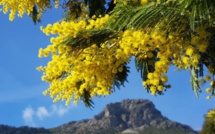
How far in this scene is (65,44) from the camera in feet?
15.8

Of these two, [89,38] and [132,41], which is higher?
[89,38]

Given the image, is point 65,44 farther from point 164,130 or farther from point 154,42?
point 164,130

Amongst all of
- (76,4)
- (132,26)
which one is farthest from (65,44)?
(76,4)

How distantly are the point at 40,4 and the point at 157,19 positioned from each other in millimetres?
6129

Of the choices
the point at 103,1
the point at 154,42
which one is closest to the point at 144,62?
the point at 103,1

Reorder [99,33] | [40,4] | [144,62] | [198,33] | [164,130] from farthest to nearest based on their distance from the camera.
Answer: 1. [164,130]
2. [40,4]
3. [144,62]
4. [99,33]
5. [198,33]

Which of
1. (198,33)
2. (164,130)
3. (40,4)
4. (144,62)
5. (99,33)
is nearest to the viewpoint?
(198,33)

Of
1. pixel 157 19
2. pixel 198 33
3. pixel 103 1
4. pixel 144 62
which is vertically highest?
pixel 103 1

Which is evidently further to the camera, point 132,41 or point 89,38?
point 89,38

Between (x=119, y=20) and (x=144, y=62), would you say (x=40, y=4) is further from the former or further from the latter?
(x=119, y=20)

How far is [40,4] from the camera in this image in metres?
10.3

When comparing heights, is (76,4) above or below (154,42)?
above

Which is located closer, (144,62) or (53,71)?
(53,71)

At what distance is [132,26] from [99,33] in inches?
20.5
